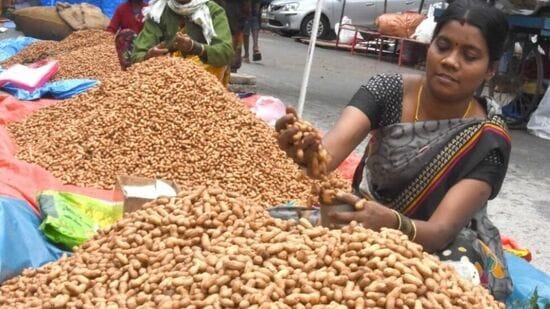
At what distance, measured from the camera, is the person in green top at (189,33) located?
15.7 feet

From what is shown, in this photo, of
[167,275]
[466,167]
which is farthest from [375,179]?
[167,275]

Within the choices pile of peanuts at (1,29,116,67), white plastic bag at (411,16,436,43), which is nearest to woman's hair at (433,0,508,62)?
pile of peanuts at (1,29,116,67)

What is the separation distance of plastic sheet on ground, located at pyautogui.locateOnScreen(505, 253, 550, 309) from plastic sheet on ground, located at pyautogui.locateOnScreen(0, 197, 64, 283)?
166cm

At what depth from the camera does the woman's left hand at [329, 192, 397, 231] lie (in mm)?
1942

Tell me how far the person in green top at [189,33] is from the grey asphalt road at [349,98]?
132 centimetres

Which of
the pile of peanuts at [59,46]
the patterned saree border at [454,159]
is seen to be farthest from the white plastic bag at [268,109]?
the patterned saree border at [454,159]

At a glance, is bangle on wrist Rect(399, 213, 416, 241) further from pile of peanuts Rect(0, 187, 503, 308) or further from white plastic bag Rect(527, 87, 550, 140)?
white plastic bag Rect(527, 87, 550, 140)

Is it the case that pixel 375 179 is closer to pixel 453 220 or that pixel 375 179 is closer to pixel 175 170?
pixel 453 220

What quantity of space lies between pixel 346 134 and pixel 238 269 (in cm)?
91

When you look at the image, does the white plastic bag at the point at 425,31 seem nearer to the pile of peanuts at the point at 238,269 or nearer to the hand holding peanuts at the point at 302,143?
the hand holding peanuts at the point at 302,143

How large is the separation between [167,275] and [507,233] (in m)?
2.80

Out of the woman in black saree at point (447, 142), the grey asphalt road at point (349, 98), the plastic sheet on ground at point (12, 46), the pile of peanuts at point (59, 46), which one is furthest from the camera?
the plastic sheet on ground at point (12, 46)

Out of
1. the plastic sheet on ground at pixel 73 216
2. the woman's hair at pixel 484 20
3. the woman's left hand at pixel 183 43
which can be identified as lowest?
the plastic sheet on ground at pixel 73 216

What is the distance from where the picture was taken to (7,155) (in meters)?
3.72
